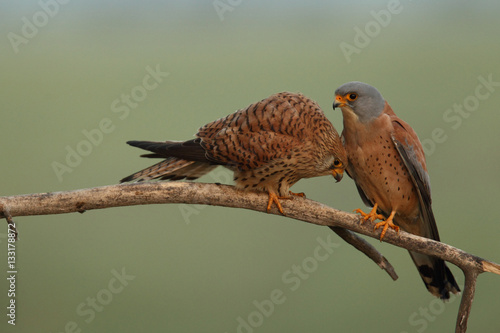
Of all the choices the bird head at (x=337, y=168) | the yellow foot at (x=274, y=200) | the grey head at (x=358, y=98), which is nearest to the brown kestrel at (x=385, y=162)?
the grey head at (x=358, y=98)

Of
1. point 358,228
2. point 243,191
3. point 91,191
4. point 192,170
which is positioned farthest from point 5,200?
point 358,228

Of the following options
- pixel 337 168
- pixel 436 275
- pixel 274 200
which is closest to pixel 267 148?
pixel 274 200

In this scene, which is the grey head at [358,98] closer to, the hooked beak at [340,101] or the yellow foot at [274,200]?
the hooked beak at [340,101]

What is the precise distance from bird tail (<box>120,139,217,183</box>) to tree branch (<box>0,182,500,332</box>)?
0.13 meters

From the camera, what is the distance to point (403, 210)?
9.66ft

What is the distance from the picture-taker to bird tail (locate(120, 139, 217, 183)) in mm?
2600

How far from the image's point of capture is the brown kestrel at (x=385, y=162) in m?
2.65

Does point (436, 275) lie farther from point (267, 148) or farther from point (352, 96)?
point (267, 148)

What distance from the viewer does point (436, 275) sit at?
305 centimetres

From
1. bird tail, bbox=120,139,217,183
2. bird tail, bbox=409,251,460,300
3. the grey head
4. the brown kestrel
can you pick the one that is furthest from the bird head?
bird tail, bbox=409,251,460,300

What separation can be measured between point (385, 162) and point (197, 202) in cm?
103

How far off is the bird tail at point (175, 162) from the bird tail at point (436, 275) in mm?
1366

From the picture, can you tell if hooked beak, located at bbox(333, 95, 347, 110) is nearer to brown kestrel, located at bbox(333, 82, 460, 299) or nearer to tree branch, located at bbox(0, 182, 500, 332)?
brown kestrel, located at bbox(333, 82, 460, 299)

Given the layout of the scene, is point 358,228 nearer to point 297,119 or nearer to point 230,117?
point 297,119
